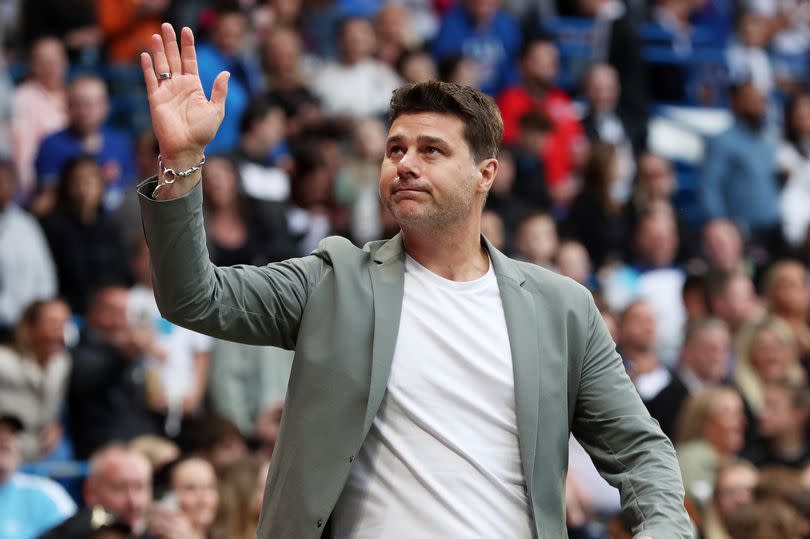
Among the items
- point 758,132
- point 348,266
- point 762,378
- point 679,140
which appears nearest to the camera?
point 348,266

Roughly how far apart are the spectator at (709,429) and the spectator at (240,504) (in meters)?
2.31

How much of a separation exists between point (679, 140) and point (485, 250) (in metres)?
8.85

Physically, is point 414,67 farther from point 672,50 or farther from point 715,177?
point 672,50

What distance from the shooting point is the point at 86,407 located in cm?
732

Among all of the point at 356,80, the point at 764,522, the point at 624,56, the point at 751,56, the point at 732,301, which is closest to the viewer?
the point at 764,522

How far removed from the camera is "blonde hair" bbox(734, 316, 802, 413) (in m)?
8.61

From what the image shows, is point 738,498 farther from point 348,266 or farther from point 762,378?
point 348,266

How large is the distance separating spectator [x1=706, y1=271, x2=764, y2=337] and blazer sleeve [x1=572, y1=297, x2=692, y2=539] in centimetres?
575

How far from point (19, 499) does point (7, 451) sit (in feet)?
0.76

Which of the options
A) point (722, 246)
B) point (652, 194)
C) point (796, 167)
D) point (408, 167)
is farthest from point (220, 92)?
point (796, 167)

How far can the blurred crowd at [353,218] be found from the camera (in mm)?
6949

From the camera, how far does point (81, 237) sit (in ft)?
27.2

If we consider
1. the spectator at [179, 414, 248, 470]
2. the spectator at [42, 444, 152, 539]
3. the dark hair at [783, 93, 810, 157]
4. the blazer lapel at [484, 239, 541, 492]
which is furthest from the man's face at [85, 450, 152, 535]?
the dark hair at [783, 93, 810, 157]

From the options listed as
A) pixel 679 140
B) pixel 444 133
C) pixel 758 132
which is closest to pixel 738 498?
pixel 444 133
